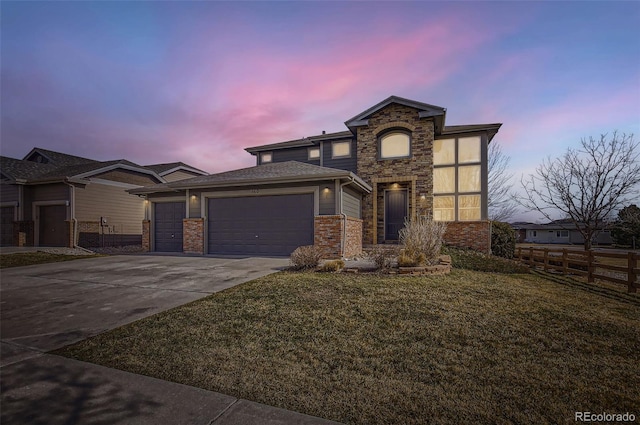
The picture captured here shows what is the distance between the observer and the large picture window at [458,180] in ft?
44.8

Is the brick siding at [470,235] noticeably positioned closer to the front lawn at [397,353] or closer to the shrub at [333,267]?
the front lawn at [397,353]

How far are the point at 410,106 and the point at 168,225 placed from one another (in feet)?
46.4

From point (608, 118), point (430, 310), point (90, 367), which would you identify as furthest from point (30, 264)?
point (608, 118)

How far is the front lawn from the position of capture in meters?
2.34

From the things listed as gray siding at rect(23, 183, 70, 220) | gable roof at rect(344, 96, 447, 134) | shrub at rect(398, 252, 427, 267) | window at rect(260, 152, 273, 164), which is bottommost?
shrub at rect(398, 252, 427, 267)

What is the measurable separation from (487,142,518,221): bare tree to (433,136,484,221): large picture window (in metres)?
9.99

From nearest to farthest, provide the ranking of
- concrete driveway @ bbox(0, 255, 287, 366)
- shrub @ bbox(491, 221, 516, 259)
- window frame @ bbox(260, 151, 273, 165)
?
concrete driveway @ bbox(0, 255, 287, 366) < shrub @ bbox(491, 221, 516, 259) < window frame @ bbox(260, 151, 273, 165)

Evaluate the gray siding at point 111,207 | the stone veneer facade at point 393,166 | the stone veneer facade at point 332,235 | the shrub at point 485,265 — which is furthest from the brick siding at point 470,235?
the gray siding at point 111,207

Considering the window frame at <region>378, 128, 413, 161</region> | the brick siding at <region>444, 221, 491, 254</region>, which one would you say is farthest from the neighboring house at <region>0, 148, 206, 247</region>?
the brick siding at <region>444, 221, 491, 254</region>

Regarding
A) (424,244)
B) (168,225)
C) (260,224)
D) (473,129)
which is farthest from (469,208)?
(168,225)

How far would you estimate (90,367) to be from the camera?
296 cm

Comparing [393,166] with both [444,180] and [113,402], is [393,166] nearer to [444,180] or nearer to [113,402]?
[444,180]

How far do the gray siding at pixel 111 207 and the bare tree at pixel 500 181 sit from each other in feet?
90.5

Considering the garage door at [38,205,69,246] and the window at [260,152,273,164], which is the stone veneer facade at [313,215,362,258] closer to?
the window at [260,152,273,164]
